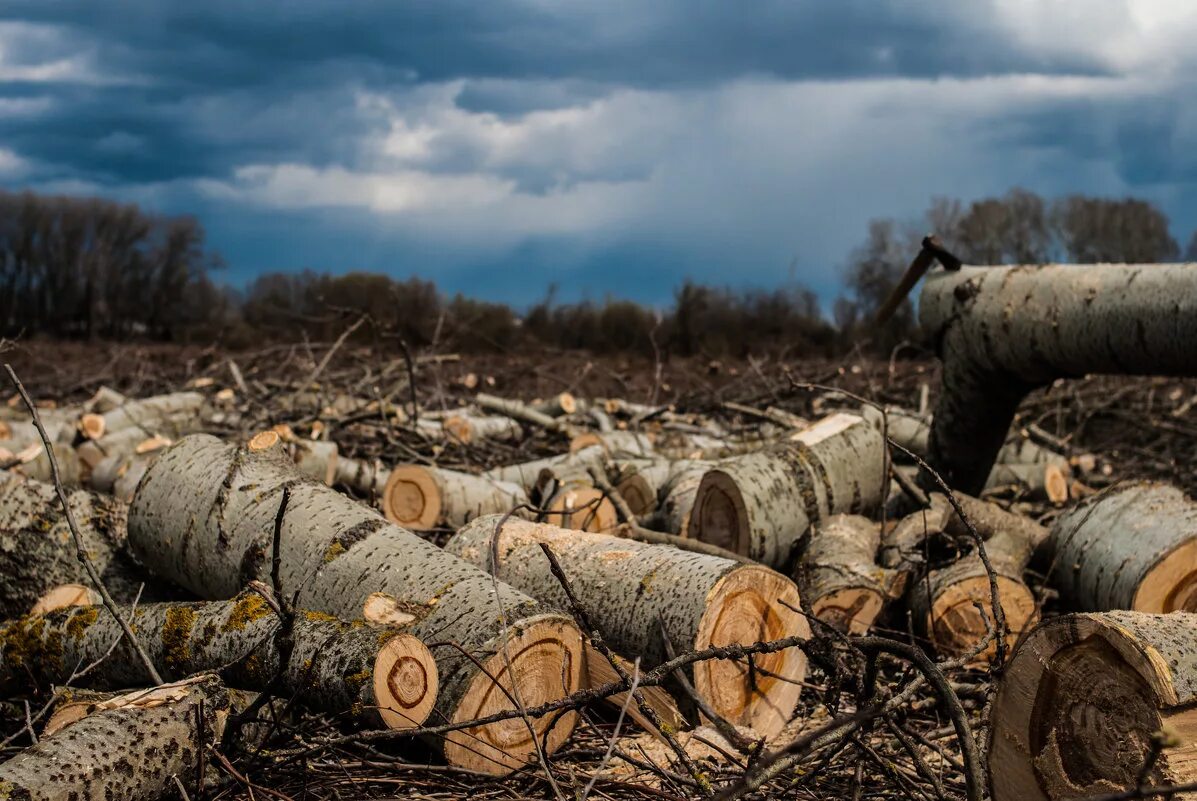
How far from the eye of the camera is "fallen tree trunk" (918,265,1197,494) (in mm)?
5094

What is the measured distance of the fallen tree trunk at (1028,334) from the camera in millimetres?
5094

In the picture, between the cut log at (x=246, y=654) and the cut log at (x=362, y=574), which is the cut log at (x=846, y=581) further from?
the cut log at (x=246, y=654)

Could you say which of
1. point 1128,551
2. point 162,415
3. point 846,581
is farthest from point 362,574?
point 162,415

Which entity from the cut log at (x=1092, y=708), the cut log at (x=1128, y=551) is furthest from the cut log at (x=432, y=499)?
the cut log at (x=1092, y=708)

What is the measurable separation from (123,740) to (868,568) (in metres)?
3.15

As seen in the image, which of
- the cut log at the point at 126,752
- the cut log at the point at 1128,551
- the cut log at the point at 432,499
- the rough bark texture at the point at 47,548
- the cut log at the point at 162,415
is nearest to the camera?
the cut log at the point at 126,752

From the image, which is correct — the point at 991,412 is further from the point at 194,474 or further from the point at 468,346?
the point at 468,346

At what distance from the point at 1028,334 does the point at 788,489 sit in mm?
1603

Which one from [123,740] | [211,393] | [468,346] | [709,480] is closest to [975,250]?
[468,346]

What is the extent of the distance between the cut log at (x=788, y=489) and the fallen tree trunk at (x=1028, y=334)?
743 millimetres

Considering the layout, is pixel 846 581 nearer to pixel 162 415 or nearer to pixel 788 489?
pixel 788 489

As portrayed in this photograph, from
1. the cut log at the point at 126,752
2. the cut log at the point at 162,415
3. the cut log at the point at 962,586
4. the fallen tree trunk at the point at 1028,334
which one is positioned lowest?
the cut log at the point at 962,586

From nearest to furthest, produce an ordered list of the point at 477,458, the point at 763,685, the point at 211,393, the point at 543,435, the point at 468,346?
1. the point at 763,685
2. the point at 477,458
3. the point at 543,435
4. the point at 211,393
5. the point at 468,346

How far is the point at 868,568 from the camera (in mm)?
4746
